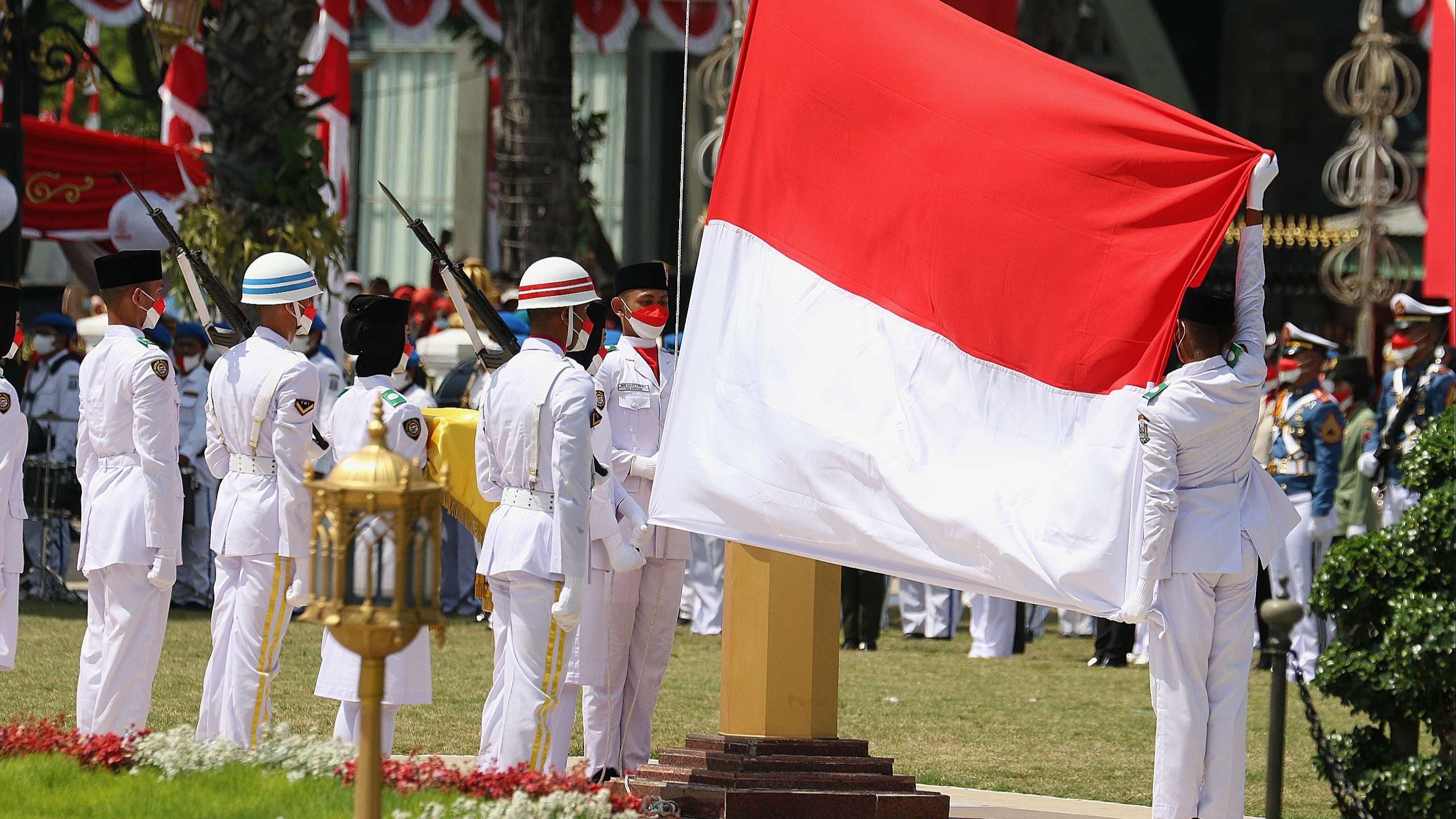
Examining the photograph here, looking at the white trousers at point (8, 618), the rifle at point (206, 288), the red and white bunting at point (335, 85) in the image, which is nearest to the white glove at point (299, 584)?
the rifle at point (206, 288)

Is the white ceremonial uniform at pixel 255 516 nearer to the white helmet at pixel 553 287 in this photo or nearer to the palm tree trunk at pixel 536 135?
the white helmet at pixel 553 287

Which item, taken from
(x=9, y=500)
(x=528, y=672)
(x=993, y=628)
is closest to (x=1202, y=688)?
(x=528, y=672)

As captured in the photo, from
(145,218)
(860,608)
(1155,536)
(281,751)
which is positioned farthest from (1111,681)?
(145,218)

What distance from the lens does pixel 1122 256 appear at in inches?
305

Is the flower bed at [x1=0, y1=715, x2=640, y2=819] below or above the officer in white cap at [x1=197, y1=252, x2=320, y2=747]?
below

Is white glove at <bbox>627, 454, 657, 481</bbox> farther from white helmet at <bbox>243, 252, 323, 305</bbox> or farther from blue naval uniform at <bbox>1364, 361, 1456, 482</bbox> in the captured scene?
blue naval uniform at <bbox>1364, 361, 1456, 482</bbox>

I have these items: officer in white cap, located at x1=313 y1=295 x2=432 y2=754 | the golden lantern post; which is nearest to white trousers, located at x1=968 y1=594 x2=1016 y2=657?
officer in white cap, located at x1=313 y1=295 x2=432 y2=754

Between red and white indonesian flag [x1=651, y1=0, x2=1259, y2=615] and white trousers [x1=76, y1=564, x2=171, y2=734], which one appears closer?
red and white indonesian flag [x1=651, y1=0, x2=1259, y2=615]

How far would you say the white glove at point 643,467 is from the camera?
9.56 metres

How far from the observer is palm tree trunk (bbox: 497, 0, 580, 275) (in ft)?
62.5

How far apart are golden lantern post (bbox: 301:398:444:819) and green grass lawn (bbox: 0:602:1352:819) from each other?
4656 mm

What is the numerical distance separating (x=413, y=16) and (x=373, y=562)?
58.7ft

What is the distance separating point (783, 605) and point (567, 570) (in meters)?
0.99

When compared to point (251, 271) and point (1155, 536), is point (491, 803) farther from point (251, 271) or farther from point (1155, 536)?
point (251, 271)
